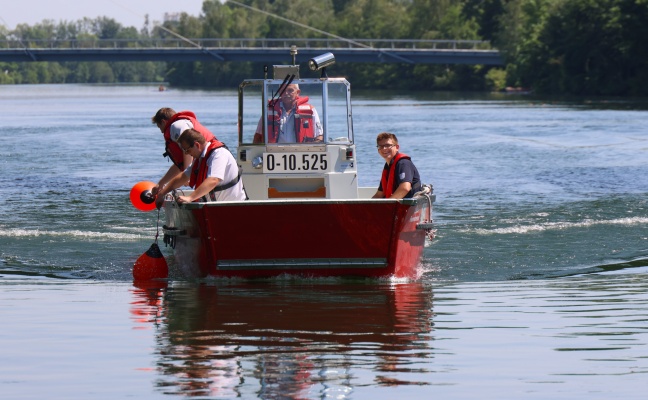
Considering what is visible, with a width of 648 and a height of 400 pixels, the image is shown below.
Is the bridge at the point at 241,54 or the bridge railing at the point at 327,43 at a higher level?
the bridge railing at the point at 327,43

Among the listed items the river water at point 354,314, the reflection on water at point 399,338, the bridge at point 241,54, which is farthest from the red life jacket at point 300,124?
the bridge at point 241,54

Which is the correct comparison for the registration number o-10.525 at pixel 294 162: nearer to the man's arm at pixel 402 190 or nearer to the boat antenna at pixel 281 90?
the boat antenna at pixel 281 90

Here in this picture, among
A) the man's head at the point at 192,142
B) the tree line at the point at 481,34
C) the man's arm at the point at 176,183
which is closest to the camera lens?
the man's head at the point at 192,142

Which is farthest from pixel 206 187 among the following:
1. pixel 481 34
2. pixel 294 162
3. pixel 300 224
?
pixel 481 34

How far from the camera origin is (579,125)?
5141 centimetres

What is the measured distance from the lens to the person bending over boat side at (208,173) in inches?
476

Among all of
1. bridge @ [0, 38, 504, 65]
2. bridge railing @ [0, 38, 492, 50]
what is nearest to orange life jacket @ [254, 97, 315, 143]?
bridge @ [0, 38, 504, 65]

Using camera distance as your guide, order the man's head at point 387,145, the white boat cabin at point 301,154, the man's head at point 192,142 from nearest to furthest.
A: the man's head at point 192,142 < the man's head at point 387,145 < the white boat cabin at point 301,154

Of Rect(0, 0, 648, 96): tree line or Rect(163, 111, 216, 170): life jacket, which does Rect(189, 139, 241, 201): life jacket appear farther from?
Rect(0, 0, 648, 96): tree line

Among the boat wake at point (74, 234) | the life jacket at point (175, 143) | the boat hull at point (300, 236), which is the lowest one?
the boat wake at point (74, 234)

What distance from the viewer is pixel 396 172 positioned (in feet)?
43.3

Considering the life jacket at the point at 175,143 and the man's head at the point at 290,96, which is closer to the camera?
the life jacket at the point at 175,143

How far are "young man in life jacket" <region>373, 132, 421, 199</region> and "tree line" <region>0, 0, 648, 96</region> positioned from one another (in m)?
74.1

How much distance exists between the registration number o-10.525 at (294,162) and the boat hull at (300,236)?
4.81ft
